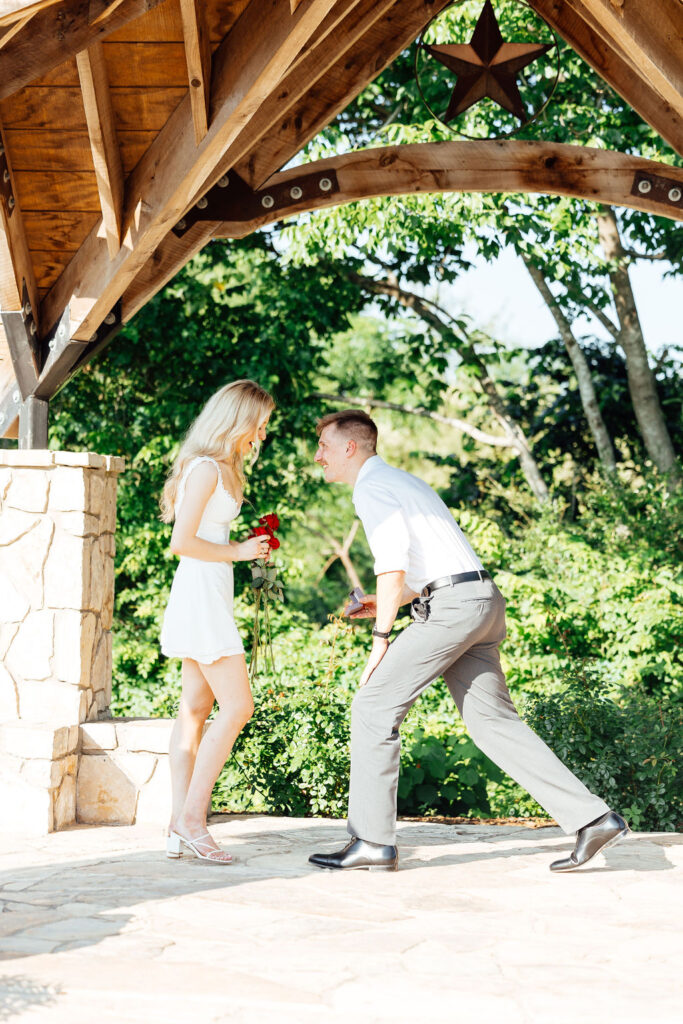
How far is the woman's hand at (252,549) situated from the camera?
4324 millimetres

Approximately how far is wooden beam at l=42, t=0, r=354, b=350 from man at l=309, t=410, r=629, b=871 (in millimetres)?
1512

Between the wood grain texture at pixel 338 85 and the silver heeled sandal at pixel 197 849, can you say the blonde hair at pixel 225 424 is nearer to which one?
Result: the silver heeled sandal at pixel 197 849

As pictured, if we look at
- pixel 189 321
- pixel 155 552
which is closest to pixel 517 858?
pixel 155 552

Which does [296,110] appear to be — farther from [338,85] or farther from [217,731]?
[217,731]

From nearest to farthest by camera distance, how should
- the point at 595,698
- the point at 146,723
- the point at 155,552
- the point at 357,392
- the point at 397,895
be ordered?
the point at 397,895
the point at 146,723
the point at 595,698
the point at 155,552
the point at 357,392

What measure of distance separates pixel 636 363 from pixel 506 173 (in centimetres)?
691

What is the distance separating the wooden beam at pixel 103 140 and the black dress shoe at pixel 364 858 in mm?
2873

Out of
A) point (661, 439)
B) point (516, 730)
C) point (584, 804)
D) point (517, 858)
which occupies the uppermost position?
point (661, 439)

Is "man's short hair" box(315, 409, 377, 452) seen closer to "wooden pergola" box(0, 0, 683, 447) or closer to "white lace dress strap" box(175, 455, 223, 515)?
"white lace dress strap" box(175, 455, 223, 515)

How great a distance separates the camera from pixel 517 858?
182 inches

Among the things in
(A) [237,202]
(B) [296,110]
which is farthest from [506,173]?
(A) [237,202]

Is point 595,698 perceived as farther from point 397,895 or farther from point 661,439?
point 661,439

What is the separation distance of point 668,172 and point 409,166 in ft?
4.43

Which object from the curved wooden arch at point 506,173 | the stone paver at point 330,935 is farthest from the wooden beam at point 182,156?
the stone paver at point 330,935
